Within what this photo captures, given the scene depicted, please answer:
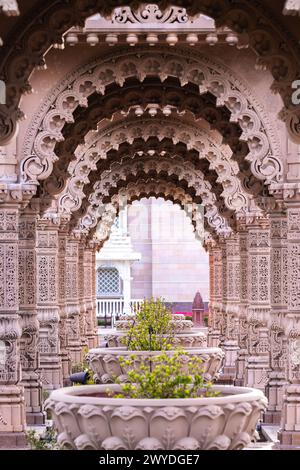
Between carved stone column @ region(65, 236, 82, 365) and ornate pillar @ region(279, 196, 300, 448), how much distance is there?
1017 centimetres

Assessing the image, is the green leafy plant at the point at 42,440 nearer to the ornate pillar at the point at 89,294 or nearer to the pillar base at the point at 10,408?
the pillar base at the point at 10,408

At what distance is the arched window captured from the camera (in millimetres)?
47812

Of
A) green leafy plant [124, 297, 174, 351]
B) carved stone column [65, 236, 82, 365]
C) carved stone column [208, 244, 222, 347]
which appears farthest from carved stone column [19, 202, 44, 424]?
carved stone column [208, 244, 222, 347]

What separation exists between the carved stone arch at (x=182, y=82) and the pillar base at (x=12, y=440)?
2.89 m

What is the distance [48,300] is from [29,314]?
3438 mm

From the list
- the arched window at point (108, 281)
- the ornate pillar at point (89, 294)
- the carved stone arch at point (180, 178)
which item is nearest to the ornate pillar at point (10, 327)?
the carved stone arch at point (180, 178)

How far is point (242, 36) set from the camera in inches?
388

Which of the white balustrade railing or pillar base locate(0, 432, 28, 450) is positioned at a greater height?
the white balustrade railing

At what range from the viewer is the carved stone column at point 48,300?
1948 centimetres

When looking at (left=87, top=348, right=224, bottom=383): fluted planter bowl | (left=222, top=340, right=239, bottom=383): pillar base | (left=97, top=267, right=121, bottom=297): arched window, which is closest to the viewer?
(left=87, top=348, right=224, bottom=383): fluted planter bowl

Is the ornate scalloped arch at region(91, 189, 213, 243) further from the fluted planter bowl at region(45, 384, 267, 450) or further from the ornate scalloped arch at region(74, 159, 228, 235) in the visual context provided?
the fluted planter bowl at region(45, 384, 267, 450)
